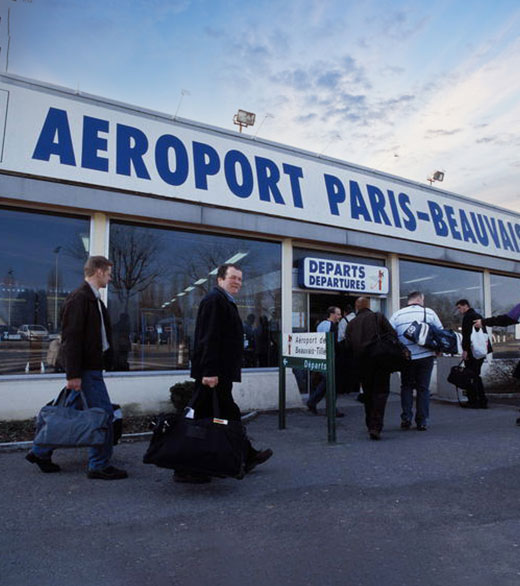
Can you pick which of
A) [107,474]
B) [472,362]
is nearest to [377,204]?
[472,362]

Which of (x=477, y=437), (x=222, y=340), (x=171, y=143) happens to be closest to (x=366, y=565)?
(x=222, y=340)

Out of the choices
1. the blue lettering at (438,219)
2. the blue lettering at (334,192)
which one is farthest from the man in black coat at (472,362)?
the blue lettering at (438,219)

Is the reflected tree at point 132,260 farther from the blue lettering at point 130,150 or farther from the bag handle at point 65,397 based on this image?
the bag handle at point 65,397

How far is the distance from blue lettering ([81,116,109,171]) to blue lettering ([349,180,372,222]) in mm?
4887

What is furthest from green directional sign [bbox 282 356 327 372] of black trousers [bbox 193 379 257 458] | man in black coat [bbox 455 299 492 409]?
man in black coat [bbox 455 299 492 409]

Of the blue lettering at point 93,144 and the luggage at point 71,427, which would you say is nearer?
the luggage at point 71,427

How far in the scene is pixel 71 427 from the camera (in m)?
4.33

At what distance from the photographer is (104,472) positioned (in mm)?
4586

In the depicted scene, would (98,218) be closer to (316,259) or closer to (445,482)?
(316,259)

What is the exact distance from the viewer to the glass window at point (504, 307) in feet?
43.6

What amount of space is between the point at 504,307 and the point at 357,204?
623cm


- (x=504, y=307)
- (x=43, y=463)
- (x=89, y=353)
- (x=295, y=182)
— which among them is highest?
(x=295, y=182)

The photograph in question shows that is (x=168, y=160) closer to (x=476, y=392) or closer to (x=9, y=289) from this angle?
(x=9, y=289)

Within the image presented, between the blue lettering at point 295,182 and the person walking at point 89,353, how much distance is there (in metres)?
5.20
